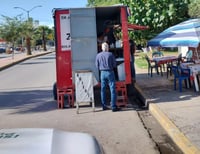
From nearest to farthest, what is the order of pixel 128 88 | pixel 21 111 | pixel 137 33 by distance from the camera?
1. pixel 21 111
2. pixel 128 88
3. pixel 137 33

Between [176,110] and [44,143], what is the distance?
7.33m

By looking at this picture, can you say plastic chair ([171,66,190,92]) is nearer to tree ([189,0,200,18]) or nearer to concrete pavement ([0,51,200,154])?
concrete pavement ([0,51,200,154])

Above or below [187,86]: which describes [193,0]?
above

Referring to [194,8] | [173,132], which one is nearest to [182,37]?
[173,132]

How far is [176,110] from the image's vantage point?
32.9 feet

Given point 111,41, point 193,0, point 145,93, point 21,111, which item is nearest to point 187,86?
point 145,93

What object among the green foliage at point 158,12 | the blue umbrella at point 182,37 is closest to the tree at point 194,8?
the green foliage at point 158,12

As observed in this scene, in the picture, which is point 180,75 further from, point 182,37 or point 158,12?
point 158,12

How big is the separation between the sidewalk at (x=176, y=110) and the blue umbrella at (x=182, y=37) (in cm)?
149

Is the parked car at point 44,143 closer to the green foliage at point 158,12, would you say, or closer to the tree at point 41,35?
the green foliage at point 158,12

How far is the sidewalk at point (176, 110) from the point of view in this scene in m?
7.39

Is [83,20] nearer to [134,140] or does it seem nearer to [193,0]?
[134,140]

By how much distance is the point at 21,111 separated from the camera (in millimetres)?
11711

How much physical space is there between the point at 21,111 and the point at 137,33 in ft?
50.5
